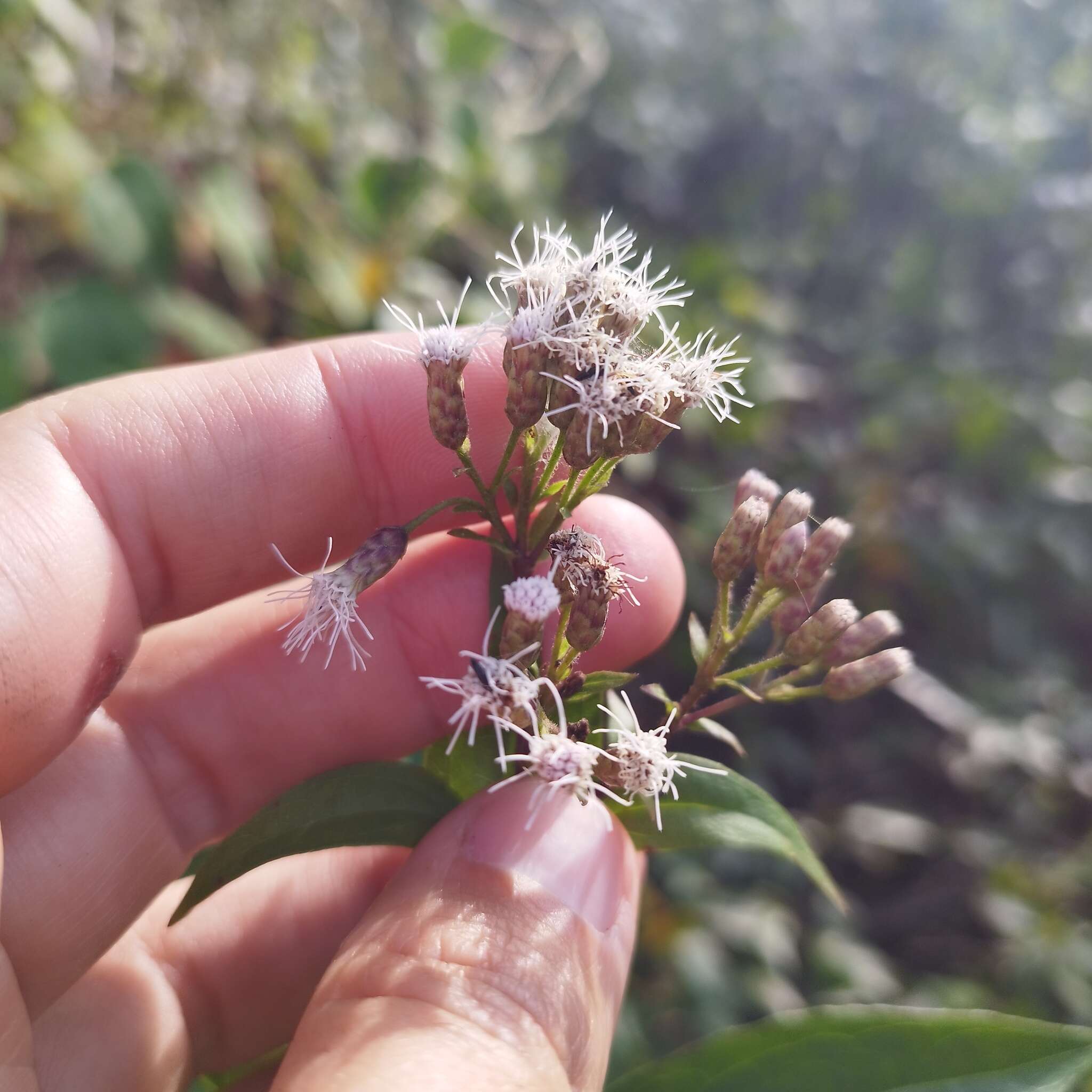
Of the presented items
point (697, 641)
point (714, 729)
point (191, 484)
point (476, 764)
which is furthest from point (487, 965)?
point (191, 484)

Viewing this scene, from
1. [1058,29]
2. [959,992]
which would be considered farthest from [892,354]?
[959,992]

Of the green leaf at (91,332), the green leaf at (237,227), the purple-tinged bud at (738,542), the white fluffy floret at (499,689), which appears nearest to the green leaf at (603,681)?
the white fluffy floret at (499,689)

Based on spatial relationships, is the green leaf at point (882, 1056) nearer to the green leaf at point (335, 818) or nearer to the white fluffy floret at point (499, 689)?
the green leaf at point (335, 818)

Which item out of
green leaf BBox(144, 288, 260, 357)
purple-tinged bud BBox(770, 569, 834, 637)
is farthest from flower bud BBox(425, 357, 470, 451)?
green leaf BBox(144, 288, 260, 357)

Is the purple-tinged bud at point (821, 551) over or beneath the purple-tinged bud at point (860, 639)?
over

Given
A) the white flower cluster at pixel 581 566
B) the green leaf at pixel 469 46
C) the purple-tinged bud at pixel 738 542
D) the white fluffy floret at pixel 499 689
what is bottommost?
the white fluffy floret at pixel 499 689

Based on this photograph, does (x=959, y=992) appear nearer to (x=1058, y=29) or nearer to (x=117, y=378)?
(x=117, y=378)
